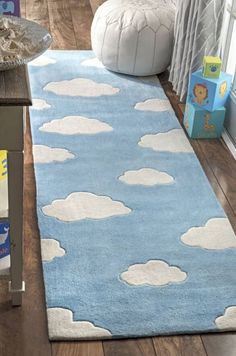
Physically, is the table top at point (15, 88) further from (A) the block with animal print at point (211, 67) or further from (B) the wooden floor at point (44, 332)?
(A) the block with animal print at point (211, 67)

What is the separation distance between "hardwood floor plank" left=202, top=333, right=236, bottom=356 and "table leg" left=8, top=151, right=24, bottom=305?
0.54 m

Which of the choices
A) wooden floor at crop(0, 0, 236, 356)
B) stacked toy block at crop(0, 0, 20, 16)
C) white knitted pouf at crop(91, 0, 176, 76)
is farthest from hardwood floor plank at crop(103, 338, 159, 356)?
white knitted pouf at crop(91, 0, 176, 76)

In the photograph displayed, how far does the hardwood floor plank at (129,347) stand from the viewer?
174 cm

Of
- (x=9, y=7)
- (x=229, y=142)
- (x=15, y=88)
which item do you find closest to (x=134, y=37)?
(x=229, y=142)

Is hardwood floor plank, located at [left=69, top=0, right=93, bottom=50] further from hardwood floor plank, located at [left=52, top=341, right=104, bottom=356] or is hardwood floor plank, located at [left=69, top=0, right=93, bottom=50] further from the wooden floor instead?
hardwood floor plank, located at [left=52, top=341, right=104, bottom=356]

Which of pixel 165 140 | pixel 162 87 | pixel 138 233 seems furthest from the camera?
pixel 162 87

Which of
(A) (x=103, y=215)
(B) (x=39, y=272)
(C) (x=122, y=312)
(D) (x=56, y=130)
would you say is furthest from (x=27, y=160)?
(C) (x=122, y=312)

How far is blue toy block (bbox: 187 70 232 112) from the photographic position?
2.71 metres

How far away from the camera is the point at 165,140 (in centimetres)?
276

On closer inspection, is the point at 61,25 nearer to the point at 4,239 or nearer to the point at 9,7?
the point at 9,7

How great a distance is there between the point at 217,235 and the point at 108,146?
0.69 m

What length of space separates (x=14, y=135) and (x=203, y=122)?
138 centimetres

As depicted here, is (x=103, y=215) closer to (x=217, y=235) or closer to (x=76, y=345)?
(x=217, y=235)

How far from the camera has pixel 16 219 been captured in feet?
5.62
